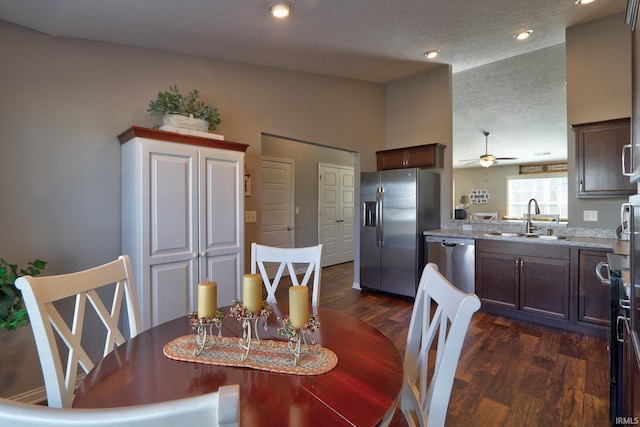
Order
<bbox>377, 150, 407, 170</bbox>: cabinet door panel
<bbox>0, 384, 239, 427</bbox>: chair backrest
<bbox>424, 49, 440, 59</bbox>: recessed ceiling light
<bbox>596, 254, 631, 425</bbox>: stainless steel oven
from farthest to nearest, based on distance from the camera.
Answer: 1. <bbox>377, 150, 407, 170</bbox>: cabinet door panel
2. <bbox>424, 49, 440, 59</bbox>: recessed ceiling light
3. <bbox>596, 254, 631, 425</bbox>: stainless steel oven
4. <bbox>0, 384, 239, 427</bbox>: chair backrest

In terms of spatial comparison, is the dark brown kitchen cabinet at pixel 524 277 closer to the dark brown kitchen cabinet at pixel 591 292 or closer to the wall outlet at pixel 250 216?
the dark brown kitchen cabinet at pixel 591 292

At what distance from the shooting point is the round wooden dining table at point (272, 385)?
75 cm

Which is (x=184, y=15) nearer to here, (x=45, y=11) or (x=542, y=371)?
(x=45, y=11)

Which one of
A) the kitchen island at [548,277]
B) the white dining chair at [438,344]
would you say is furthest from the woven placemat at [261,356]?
the kitchen island at [548,277]

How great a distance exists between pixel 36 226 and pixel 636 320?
3088 mm

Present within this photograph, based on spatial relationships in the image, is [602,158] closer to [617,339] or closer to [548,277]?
[548,277]

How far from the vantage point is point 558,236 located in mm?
3443

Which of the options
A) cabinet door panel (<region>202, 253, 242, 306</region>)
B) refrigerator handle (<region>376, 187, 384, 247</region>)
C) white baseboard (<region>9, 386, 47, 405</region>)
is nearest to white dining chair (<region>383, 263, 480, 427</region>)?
cabinet door panel (<region>202, 253, 242, 306</region>)

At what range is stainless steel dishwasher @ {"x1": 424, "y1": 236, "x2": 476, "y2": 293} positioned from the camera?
3611mm

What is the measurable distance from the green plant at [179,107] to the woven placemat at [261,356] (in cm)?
183

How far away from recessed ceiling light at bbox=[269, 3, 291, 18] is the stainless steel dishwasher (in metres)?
2.92

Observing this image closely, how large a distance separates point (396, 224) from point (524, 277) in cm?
152

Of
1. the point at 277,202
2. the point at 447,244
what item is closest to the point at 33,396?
the point at 277,202

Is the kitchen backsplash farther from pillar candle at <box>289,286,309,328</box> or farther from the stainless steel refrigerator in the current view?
pillar candle at <box>289,286,309,328</box>
